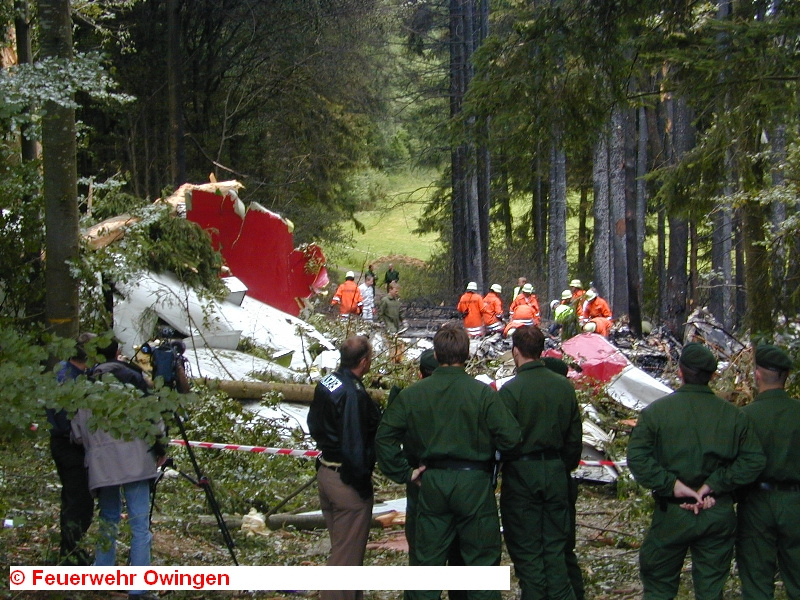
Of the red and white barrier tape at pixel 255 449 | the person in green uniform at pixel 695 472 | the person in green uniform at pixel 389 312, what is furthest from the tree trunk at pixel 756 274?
the person in green uniform at pixel 389 312

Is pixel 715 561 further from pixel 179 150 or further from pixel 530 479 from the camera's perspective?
pixel 179 150

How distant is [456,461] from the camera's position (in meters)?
4.93

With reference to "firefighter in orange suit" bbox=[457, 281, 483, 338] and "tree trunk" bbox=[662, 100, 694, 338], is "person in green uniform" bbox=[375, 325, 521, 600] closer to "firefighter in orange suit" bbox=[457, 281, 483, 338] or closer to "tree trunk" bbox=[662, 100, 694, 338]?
"firefighter in orange suit" bbox=[457, 281, 483, 338]

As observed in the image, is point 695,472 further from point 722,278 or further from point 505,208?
point 505,208

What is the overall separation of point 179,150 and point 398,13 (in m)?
12.6

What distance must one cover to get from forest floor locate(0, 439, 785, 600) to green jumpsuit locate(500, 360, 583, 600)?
0.95 m

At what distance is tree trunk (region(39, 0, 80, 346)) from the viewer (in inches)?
302

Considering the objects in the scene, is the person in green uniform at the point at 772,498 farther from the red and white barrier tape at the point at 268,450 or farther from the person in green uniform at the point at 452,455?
→ the red and white barrier tape at the point at 268,450

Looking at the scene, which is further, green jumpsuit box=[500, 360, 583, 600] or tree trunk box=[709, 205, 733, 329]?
tree trunk box=[709, 205, 733, 329]

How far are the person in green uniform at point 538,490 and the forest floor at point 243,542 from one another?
95 centimetres

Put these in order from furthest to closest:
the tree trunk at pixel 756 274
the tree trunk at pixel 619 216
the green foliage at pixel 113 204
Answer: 1. the tree trunk at pixel 619 216
2. the green foliage at pixel 113 204
3. the tree trunk at pixel 756 274

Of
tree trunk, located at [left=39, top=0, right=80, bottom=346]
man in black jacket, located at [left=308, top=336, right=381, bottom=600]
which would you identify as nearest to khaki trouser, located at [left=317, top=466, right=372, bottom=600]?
man in black jacket, located at [left=308, top=336, right=381, bottom=600]

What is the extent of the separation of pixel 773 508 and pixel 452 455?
1.69 metres

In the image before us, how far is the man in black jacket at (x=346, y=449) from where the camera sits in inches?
206
